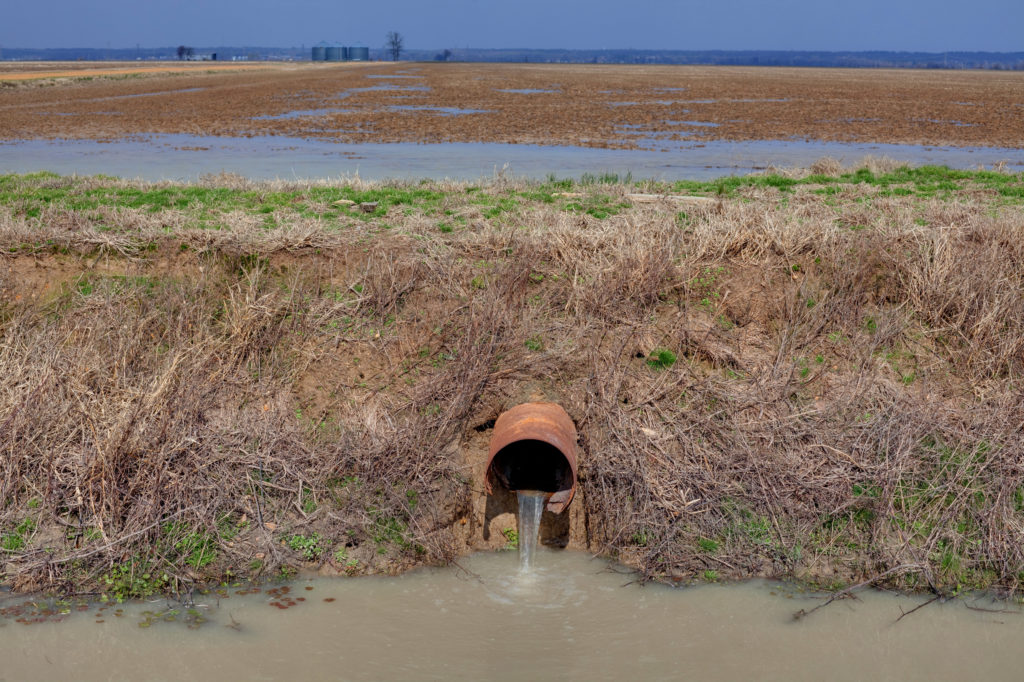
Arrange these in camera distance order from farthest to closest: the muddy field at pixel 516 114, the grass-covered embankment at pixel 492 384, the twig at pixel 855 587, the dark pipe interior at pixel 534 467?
1. the muddy field at pixel 516 114
2. the dark pipe interior at pixel 534 467
3. the grass-covered embankment at pixel 492 384
4. the twig at pixel 855 587

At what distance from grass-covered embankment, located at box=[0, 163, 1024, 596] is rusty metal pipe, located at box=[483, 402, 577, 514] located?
0.33m

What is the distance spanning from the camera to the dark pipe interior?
25.8ft

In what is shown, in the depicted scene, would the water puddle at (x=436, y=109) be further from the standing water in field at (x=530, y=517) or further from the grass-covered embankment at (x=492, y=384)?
the standing water in field at (x=530, y=517)

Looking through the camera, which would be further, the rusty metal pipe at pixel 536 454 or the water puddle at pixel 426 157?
the water puddle at pixel 426 157

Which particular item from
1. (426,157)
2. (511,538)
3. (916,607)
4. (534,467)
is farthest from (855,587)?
(426,157)

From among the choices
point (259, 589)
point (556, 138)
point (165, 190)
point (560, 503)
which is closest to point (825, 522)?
point (560, 503)

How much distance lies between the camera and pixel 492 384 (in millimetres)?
8328

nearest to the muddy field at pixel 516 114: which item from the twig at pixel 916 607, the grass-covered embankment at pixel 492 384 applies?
the grass-covered embankment at pixel 492 384

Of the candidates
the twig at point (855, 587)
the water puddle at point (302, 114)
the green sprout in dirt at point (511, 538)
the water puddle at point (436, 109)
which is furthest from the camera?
the water puddle at point (436, 109)

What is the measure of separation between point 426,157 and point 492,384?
50.7 feet

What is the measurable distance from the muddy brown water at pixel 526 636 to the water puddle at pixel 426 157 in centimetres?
1205

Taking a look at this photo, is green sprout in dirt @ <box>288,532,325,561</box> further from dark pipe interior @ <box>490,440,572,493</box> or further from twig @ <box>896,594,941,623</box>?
twig @ <box>896,594,941,623</box>

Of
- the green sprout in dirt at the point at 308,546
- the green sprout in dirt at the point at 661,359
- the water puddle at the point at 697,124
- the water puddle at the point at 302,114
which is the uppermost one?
the water puddle at the point at 302,114

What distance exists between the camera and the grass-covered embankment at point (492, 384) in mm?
6988
